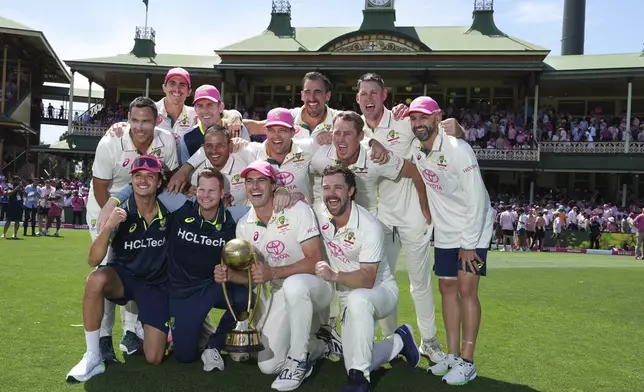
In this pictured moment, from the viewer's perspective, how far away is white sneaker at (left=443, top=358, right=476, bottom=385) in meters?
4.79

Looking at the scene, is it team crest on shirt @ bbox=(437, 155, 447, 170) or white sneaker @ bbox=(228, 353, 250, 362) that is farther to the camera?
team crest on shirt @ bbox=(437, 155, 447, 170)

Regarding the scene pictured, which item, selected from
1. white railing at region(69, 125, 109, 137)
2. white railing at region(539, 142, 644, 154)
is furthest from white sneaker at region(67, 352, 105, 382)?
white railing at region(69, 125, 109, 137)

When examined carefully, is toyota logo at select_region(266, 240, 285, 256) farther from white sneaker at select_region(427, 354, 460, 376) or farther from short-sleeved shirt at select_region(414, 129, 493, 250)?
white sneaker at select_region(427, 354, 460, 376)

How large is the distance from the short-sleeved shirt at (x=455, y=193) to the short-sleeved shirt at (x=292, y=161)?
3.48ft

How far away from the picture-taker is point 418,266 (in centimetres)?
592

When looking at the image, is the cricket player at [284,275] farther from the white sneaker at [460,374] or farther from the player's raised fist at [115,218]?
the white sneaker at [460,374]

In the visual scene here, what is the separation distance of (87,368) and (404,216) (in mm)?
3144

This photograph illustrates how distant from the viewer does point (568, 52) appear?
4566 centimetres

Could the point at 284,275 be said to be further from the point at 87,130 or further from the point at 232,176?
the point at 87,130

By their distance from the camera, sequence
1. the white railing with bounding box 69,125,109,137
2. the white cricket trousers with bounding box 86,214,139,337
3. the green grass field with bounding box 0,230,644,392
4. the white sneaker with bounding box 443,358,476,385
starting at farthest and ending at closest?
the white railing with bounding box 69,125,109,137 < the white cricket trousers with bounding box 86,214,139,337 < the white sneaker with bounding box 443,358,476,385 < the green grass field with bounding box 0,230,644,392

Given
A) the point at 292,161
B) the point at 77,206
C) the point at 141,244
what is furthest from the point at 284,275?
the point at 77,206

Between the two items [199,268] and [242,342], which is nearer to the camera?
[242,342]

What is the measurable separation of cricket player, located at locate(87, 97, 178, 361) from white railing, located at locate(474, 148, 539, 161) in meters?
24.8

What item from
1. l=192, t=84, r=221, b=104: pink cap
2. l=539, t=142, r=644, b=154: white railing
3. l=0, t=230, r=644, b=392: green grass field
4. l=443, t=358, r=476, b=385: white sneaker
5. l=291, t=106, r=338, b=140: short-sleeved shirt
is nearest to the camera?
l=0, t=230, r=644, b=392: green grass field
